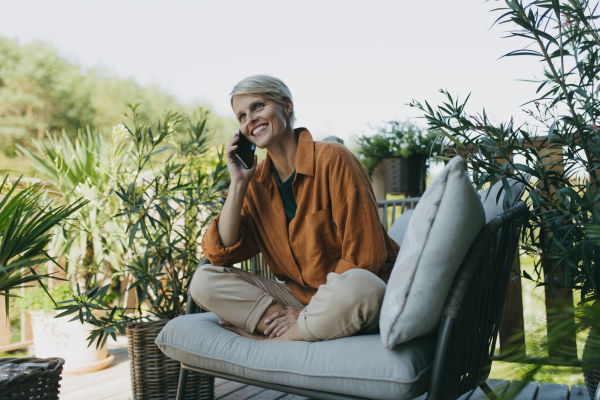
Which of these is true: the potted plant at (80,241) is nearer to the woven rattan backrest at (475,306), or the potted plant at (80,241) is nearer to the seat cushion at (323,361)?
the seat cushion at (323,361)

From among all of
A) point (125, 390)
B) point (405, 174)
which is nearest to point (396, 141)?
point (405, 174)

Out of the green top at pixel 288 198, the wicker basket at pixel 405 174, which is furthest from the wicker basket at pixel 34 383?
the wicker basket at pixel 405 174

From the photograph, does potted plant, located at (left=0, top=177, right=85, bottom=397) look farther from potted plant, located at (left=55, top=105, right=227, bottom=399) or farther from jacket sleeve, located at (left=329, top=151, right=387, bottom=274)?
jacket sleeve, located at (left=329, top=151, right=387, bottom=274)

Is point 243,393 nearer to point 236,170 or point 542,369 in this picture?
point 236,170

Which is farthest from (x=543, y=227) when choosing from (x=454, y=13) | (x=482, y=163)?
(x=454, y=13)

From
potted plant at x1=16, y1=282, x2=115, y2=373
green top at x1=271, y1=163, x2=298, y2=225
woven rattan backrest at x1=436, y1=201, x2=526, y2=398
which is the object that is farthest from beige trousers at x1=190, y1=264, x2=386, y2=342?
potted plant at x1=16, y1=282, x2=115, y2=373

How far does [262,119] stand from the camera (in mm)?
1638

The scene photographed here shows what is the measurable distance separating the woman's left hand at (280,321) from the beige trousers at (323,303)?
1.5 inches

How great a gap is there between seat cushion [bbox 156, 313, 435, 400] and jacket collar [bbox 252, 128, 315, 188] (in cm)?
58

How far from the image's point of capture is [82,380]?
231 centimetres

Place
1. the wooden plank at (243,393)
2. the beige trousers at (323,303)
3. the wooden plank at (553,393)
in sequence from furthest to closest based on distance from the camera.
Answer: the wooden plank at (243,393), the wooden plank at (553,393), the beige trousers at (323,303)

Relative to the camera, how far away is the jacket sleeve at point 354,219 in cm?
135

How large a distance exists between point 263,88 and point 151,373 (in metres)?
1.28

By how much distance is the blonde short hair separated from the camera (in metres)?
1.63
